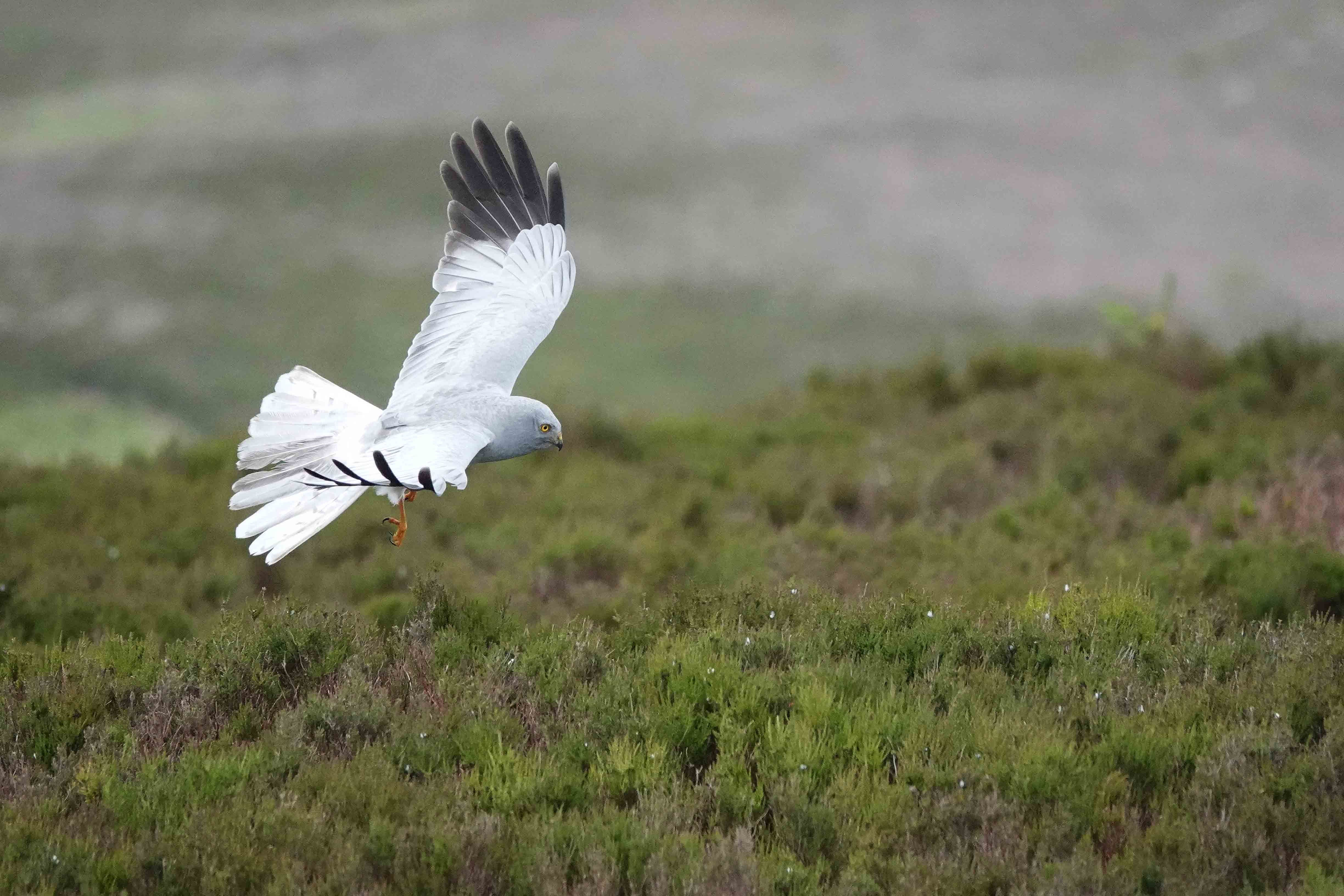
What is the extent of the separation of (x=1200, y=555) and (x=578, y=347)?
388 inches

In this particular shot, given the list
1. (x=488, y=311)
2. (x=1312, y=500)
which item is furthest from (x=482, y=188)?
(x=1312, y=500)

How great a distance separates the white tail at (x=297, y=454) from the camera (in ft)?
19.0

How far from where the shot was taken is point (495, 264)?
754 cm

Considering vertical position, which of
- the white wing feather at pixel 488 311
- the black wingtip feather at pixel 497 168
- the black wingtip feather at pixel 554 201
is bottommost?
the white wing feather at pixel 488 311

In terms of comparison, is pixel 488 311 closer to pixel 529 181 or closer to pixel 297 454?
pixel 529 181

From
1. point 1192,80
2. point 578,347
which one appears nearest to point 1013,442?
point 578,347

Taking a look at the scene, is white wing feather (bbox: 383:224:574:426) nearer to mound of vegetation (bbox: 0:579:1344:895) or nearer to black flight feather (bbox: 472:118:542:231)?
black flight feather (bbox: 472:118:542:231)

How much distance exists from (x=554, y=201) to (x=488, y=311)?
30.9 inches

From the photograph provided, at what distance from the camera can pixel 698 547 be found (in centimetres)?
1004

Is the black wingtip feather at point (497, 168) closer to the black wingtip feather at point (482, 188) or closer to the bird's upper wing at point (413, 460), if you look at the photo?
the black wingtip feather at point (482, 188)

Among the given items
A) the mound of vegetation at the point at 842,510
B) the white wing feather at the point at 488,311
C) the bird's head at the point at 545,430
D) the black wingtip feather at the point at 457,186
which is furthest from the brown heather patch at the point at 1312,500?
the black wingtip feather at the point at 457,186

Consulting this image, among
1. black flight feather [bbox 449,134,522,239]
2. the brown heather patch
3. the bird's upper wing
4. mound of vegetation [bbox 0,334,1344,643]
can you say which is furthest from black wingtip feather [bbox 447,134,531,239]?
the brown heather patch

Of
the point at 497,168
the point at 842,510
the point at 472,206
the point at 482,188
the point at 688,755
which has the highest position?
the point at 497,168

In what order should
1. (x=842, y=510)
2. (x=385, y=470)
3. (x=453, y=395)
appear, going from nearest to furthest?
(x=385, y=470) → (x=453, y=395) → (x=842, y=510)
